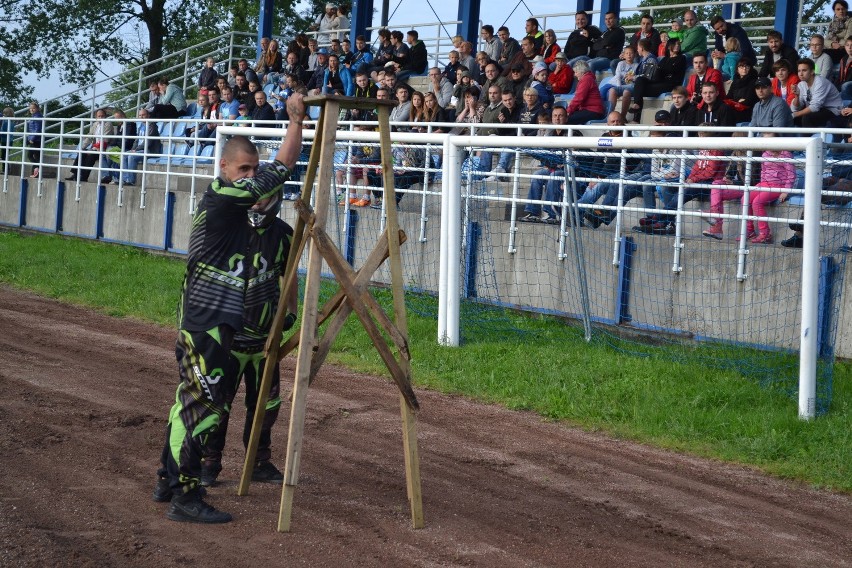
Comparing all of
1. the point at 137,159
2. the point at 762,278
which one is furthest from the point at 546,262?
the point at 137,159

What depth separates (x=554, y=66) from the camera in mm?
17109

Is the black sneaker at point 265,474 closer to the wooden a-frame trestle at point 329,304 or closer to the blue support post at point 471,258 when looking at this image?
the wooden a-frame trestle at point 329,304

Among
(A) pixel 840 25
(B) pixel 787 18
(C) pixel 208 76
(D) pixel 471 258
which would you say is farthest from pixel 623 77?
(C) pixel 208 76

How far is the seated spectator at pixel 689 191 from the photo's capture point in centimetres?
1086

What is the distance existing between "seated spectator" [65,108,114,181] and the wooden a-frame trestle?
1654cm

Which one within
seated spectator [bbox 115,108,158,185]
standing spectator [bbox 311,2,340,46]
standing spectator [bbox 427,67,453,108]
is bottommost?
seated spectator [bbox 115,108,158,185]

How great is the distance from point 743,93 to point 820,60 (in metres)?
1.77

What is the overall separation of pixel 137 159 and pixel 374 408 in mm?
14562

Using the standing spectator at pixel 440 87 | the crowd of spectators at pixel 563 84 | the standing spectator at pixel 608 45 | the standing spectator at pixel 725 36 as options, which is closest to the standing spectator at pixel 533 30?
the crowd of spectators at pixel 563 84

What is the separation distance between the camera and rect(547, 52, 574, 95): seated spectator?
53.7 feet

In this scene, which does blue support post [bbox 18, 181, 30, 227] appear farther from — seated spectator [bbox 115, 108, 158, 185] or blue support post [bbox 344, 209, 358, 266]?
blue support post [bbox 344, 209, 358, 266]

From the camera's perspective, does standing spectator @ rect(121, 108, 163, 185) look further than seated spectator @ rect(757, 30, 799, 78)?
Yes

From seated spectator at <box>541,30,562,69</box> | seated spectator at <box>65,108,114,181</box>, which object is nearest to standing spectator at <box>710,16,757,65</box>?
seated spectator at <box>541,30,562,69</box>

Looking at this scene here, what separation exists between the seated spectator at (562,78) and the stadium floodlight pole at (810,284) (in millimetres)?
8321
